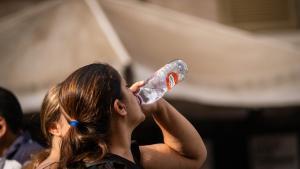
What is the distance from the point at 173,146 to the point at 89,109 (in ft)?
1.56

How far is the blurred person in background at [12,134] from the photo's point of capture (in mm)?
2816

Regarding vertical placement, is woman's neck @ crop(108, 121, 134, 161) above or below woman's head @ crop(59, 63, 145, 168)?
below

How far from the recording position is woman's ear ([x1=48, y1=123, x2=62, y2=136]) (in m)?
1.91

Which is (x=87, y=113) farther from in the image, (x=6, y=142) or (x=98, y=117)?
(x=6, y=142)

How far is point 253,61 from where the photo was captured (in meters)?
4.72

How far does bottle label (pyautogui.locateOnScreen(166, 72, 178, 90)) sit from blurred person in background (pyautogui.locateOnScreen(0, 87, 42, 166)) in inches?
38.1

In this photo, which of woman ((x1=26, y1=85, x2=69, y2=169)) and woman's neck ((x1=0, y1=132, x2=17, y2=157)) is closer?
woman ((x1=26, y1=85, x2=69, y2=169))

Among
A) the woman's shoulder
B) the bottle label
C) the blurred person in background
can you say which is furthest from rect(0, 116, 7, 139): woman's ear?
the woman's shoulder

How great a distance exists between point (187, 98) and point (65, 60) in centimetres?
81

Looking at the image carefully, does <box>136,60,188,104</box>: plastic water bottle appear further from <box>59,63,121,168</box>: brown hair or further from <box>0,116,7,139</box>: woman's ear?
<box>0,116,7,139</box>: woman's ear

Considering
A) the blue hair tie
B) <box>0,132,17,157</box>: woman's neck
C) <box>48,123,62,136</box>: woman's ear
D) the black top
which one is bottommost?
<box>0,132,17,157</box>: woman's neck

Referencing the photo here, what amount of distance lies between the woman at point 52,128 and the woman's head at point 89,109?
0.07 m

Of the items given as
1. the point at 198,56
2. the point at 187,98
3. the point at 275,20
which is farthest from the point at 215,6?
the point at 187,98

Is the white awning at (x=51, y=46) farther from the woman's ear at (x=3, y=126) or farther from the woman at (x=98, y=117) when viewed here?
the woman at (x=98, y=117)
